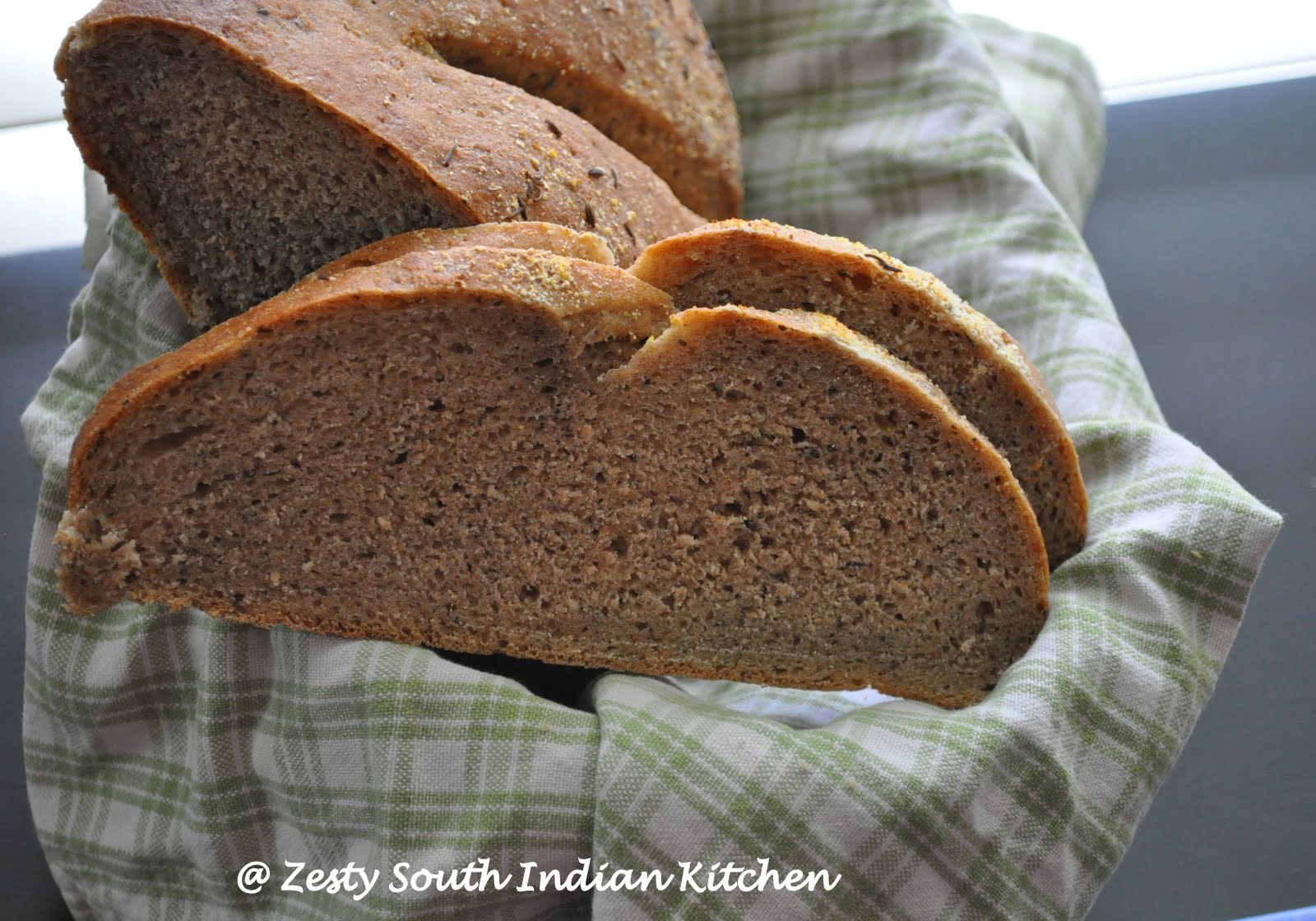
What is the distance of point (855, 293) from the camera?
1.83 metres

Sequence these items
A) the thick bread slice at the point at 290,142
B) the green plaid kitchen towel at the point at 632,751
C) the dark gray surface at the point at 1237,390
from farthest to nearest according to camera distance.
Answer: the dark gray surface at the point at 1237,390 → the thick bread slice at the point at 290,142 → the green plaid kitchen towel at the point at 632,751

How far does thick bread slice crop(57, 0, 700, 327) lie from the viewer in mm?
→ 1740

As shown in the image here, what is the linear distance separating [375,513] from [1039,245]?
1.39 meters

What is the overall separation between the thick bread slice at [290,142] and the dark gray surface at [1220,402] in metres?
0.85

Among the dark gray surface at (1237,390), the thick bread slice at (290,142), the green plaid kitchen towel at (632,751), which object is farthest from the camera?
the dark gray surface at (1237,390)

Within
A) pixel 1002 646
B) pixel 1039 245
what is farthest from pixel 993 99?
pixel 1002 646

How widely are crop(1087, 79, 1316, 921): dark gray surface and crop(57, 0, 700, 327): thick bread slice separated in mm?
1276

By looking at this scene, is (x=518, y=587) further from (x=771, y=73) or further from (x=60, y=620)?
(x=771, y=73)

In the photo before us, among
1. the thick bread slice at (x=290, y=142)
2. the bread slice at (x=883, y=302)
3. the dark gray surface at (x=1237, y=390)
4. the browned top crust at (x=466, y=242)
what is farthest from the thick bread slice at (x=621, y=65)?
the dark gray surface at (x=1237, y=390)

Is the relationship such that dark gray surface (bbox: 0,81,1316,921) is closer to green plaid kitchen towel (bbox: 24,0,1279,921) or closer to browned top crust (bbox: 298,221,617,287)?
green plaid kitchen towel (bbox: 24,0,1279,921)

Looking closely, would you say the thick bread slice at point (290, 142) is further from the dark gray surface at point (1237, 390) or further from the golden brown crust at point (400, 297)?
the dark gray surface at point (1237, 390)

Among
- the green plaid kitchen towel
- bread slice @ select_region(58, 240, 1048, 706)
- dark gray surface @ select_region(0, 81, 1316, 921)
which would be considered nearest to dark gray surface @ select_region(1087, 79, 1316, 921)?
dark gray surface @ select_region(0, 81, 1316, 921)

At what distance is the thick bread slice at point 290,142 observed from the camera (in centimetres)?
174

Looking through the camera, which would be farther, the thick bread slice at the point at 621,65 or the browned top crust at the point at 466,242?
the thick bread slice at the point at 621,65
